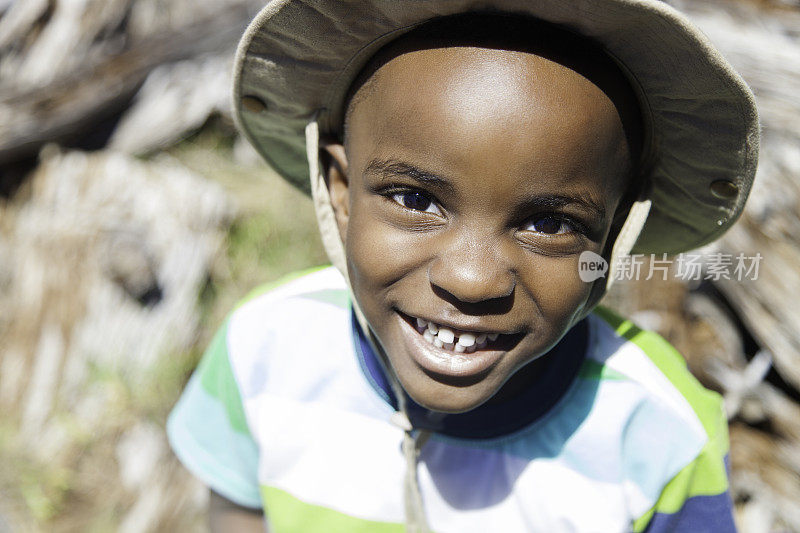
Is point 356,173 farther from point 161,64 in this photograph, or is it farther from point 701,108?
point 161,64

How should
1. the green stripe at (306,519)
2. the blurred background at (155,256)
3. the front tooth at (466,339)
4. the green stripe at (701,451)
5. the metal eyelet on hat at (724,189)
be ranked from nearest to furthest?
1. the front tooth at (466,339)
2. the metal eyelet on hat at (724,189)
3. the green stripe at (701,451)
4. the green stripe at (306,519)
5. the blurred background at (155,256)

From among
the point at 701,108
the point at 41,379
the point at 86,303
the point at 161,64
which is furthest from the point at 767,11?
the point at 41,379

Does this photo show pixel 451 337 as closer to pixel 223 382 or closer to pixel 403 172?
pixel 403 172

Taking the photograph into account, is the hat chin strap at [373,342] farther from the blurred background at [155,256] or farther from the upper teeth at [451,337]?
the blurred background at [155,256]

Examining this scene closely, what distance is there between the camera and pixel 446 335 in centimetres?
110

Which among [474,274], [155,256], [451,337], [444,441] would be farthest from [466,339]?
[155,256]

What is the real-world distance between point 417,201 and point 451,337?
21 cm

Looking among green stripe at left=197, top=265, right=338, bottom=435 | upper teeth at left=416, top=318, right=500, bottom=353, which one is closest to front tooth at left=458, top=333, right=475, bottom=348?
upper teeth at left=416, top=318, right=500, bottom=353

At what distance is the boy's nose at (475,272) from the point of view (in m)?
1.01

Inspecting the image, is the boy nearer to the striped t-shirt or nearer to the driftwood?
the striped t-shirt

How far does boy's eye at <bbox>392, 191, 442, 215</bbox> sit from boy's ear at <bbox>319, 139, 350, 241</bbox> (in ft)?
0.68

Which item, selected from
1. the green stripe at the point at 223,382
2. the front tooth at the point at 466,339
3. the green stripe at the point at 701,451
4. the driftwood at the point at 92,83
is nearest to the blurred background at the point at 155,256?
the driftwood at the point at 92,83

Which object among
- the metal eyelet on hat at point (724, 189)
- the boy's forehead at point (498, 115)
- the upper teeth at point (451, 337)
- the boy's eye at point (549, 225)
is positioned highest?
the boy's forehead at point (498, 115)

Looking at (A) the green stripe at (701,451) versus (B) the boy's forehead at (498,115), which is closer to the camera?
(B) the boy's forehead at (498,115)
